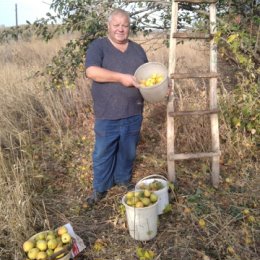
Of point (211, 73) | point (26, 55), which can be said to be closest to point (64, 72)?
point (211, 73)

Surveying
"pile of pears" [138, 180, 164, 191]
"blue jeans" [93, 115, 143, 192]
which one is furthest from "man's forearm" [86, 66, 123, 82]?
"pile of pears" [138, 180, 164, 191]

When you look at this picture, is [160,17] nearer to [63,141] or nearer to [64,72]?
[64,72]

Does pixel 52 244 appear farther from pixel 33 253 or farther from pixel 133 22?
pixel 133 22

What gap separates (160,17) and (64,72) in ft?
4.27

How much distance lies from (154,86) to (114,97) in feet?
1.79

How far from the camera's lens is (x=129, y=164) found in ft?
11.9

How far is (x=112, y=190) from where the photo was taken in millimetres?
3609

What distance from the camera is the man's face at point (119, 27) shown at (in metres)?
3.04

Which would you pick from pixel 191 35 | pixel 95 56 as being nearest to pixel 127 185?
pixel 95 56

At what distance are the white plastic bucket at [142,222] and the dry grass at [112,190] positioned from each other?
0.08 metres

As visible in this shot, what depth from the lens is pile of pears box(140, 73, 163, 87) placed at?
290cm

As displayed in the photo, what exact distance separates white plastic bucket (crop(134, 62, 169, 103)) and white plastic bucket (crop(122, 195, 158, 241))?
849mm

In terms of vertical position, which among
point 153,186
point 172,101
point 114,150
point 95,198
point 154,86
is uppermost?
point 154,86

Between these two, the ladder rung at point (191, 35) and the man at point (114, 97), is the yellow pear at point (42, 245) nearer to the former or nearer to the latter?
the man at point (114, 97)
